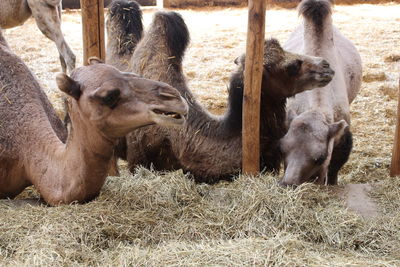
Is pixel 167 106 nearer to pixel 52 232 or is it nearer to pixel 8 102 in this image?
pixel 52 232

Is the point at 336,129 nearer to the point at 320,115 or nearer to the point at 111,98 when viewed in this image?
the point at 320,115

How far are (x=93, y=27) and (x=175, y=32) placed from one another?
102 centimetres

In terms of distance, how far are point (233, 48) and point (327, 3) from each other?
451 centimetres

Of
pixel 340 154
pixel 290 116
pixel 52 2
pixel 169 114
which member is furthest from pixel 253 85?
pixel 52 2

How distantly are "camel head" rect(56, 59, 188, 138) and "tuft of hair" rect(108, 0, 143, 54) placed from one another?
2382mm

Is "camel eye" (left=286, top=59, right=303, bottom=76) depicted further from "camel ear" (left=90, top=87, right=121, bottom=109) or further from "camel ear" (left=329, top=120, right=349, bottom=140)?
"camel ear" (left=90, top=87, right=121, bottom=109)

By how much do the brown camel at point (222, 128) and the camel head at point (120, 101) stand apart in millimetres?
1477

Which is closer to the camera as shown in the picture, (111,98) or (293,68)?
(111,98)

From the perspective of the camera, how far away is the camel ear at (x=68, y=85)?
3.49m

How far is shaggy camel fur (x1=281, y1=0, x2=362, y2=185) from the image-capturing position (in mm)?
4527

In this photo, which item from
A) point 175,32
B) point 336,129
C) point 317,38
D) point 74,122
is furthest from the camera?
point 317,38

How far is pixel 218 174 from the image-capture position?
195 inches

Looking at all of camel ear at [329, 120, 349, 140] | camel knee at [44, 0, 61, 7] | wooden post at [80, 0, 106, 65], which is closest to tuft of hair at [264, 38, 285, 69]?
camel ear at [329, 120, 349, 140]

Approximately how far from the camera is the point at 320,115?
485 cm
